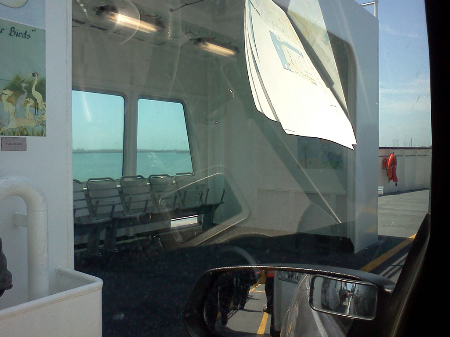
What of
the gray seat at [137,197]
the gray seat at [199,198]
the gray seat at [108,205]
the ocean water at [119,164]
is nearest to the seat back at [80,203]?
the gray seat at [108,205]

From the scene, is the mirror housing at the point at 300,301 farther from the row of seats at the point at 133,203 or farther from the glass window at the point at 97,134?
the glass window at the point at 97,134

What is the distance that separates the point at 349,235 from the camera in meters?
5.73

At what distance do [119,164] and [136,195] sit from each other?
26.7 inches

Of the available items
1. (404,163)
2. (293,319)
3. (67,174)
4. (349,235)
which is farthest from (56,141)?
(349,235)

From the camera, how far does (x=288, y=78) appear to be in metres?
4.59

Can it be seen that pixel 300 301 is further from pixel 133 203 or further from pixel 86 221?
pixel 133 203

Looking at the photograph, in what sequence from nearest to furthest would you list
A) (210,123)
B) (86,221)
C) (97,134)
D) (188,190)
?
(86,221), (97,134), (188,190), (210,123)

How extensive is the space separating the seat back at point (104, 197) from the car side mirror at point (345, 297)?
5.22 m

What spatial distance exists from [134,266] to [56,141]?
3.31 m

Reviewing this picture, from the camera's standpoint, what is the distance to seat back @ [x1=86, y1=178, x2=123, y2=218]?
590 cm

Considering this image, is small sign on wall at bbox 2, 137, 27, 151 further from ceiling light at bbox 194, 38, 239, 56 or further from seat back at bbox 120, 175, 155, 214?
ceiling light at bbox 194, 38, 239, 56

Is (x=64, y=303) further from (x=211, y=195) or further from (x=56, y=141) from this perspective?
(x=211, y=195)

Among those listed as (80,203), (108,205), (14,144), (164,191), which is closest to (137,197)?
(164,191)

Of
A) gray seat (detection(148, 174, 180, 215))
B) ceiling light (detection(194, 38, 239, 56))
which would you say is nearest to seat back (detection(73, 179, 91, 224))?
gray seat (detection(148, 174, 180, 215))
